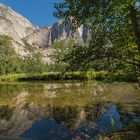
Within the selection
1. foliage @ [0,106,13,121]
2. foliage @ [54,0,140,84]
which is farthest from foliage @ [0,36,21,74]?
foliage @ [54,0,140,84]

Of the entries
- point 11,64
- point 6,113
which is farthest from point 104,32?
point 11,64

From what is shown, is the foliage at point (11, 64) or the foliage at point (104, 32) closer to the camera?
the foliage at point (104, 32)

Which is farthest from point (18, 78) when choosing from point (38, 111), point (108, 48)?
point (108, 48)

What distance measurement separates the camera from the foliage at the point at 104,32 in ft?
50.5

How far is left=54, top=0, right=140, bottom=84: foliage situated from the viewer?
15.4 metres

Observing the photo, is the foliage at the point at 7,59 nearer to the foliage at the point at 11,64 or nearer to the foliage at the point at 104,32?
the foliage at the point at 11,64

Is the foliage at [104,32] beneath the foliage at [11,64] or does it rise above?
beneath

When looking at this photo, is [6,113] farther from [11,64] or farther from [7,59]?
[7,59]

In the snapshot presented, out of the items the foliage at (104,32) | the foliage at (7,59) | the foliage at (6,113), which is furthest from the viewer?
the foliage at (7,59)

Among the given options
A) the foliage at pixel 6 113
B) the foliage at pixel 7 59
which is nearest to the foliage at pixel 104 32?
the foliage at pixel 6 113

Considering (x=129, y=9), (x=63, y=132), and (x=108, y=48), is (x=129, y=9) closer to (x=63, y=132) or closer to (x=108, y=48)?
(x=108, y=48)

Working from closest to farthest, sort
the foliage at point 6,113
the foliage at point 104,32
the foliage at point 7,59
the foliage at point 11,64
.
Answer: the foliage at point 104,32
the foliage at point 6,113
the foliage at point 7,59
the foliage at point 11,64

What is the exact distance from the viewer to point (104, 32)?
53.2 feet

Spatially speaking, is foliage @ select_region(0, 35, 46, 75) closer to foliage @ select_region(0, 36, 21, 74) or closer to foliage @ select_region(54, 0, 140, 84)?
foliage @ select_region(0, 36, 21, 74)
